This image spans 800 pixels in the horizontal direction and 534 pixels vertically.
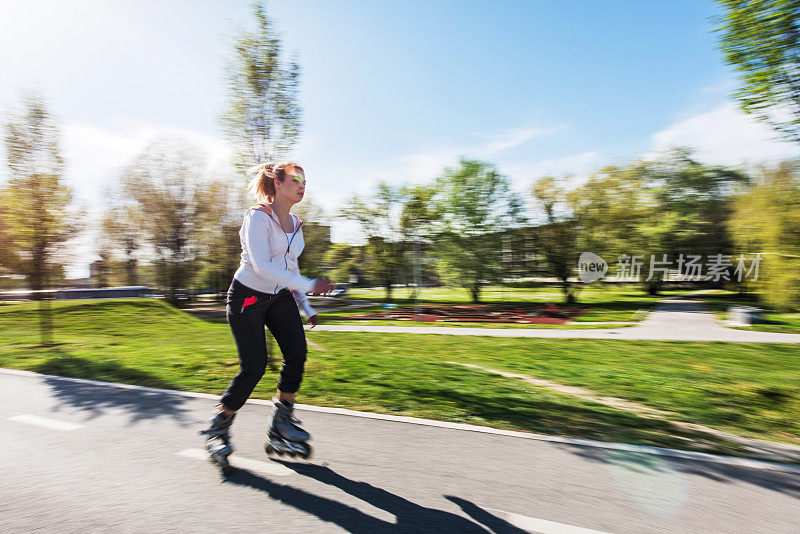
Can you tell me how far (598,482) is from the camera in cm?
267

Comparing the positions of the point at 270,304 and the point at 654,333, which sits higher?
the point at 270,304

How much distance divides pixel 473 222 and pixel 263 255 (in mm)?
29530

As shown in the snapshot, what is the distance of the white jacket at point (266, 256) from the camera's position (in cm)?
290

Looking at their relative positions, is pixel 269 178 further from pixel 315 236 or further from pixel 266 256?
pixel 315 236

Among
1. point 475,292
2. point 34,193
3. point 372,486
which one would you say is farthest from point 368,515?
point 475,292

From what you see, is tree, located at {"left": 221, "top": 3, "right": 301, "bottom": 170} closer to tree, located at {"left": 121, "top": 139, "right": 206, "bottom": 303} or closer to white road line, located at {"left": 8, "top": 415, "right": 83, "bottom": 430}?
white road line, located at {"left": 8, "top": 415, "right": 83, "bottom": 430}

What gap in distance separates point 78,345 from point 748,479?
461 inches

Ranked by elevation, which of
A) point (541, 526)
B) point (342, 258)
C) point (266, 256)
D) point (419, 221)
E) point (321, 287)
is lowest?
point (541, 526)

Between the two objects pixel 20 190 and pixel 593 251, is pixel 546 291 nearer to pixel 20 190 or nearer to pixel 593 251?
pixel 593 251

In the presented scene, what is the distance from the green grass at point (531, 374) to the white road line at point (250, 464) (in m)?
1.53

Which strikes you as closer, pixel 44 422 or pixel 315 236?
pixel 44 422

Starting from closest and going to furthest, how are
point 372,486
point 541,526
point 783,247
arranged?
point 541,526 → point 372,486 → point 783,247

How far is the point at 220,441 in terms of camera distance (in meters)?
2.92

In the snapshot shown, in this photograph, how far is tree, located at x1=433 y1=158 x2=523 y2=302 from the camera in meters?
30.8
